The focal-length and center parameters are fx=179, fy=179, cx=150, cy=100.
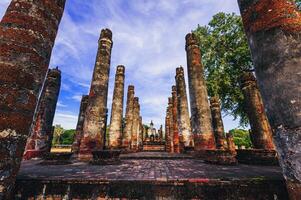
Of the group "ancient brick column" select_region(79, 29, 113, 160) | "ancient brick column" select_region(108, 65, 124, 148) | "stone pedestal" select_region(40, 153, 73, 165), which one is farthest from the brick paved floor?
"ancient brick column" select_region(108, 65, 124, 148)

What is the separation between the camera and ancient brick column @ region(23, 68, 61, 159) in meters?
9.79

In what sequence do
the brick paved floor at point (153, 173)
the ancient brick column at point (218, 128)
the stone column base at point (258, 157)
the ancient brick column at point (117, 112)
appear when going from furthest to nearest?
the ancient brick column at point (117, 112) → the ancient brick column at point (218, 128) → the stone column base at point (258, 157) → the brick paved floor at point (153, 173)

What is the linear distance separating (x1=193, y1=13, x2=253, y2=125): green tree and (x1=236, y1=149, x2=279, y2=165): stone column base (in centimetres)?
1149

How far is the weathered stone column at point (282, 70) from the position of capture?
251 centimetres

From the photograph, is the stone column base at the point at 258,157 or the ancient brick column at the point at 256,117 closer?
the stone column base at the point at 258,157

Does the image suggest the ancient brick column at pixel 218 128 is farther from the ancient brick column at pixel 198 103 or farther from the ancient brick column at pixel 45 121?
the ancient brick column at pixel 45 121

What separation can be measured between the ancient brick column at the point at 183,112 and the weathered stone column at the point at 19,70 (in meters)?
11.0

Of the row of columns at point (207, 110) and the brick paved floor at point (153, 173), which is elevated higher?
the row of columns at point (207, 110)

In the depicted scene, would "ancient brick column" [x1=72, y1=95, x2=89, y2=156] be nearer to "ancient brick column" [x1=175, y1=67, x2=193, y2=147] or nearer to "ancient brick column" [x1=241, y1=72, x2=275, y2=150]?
"ancient brick column" [x1=175, y1=67, x2=193, y2=147]

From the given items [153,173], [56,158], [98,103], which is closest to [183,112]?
[98,103]

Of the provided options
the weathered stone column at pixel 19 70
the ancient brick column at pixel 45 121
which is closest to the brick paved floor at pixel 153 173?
the weathered stone column at pixel 19 70

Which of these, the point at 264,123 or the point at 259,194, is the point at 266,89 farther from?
the point at 264,123

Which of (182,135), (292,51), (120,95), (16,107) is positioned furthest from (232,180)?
(120,95)

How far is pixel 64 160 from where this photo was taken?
6.59 metres
